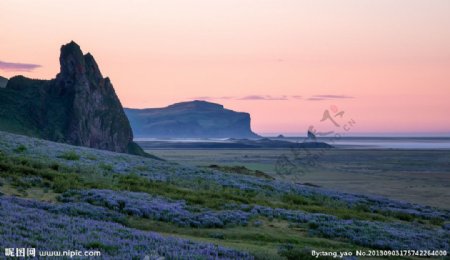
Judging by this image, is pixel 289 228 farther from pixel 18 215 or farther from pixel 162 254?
pixel 18 215

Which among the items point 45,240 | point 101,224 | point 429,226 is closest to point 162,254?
point 45,240

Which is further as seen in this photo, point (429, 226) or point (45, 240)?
point (429, 226)

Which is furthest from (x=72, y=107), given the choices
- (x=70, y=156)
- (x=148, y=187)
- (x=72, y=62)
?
(x=148, y=187)

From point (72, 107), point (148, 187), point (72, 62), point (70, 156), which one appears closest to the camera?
point (148, 187)

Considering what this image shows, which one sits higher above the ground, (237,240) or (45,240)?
(45,240)

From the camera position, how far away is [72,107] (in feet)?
335

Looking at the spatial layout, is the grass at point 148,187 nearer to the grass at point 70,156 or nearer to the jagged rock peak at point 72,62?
the grass at point 70,156

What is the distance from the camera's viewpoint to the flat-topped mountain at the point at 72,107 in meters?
92.1

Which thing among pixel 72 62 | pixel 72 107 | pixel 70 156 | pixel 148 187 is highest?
pixel 72 62

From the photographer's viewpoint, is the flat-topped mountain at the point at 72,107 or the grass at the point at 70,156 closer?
the grass at the point at 70,156

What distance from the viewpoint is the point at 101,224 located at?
15.1 metres

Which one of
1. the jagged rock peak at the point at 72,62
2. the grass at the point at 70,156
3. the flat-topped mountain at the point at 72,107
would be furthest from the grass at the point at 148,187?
the jagged rock peak at the point at 72,62

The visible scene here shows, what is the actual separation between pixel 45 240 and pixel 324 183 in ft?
187

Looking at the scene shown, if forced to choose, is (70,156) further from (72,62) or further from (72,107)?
(72,62)
